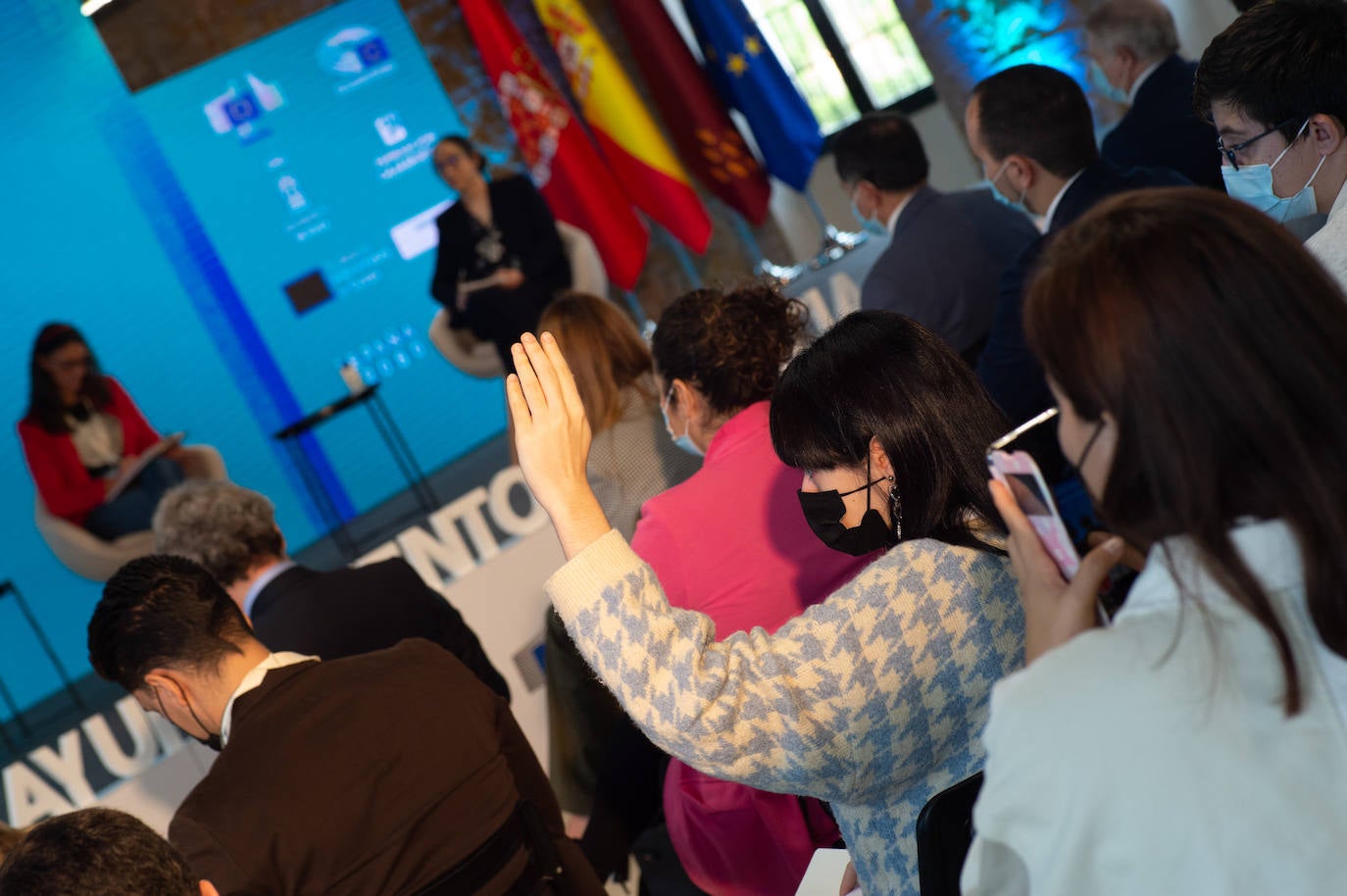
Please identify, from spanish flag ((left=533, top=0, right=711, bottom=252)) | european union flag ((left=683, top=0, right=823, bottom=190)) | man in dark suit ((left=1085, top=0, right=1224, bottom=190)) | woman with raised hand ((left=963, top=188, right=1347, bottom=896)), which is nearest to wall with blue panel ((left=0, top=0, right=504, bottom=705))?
spanish flag ((left=533, top=0, right=711, bottom=252))

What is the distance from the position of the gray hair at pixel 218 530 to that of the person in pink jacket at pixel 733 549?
1095 millimetres

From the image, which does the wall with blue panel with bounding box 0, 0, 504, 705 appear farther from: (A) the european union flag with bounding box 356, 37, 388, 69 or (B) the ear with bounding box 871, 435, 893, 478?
(B) the ear with bounding box 871, 435, 893, 478

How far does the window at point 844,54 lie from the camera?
5.90 m

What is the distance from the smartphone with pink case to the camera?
984 millimetres

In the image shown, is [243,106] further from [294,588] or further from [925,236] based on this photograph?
[925,236]

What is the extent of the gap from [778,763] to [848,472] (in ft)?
1.31

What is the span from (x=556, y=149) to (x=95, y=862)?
4496mm

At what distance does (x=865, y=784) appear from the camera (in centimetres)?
139

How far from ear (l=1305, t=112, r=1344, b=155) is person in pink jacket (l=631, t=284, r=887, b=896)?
3.42ft

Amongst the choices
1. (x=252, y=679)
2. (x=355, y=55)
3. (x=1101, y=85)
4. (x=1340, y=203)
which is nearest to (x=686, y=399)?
(x=252, y=679)

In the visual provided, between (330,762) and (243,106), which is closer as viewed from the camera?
(330,762)

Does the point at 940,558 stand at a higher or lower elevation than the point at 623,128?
lower

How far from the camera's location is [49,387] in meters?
3.84

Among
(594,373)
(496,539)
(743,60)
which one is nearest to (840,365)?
(594,373)
